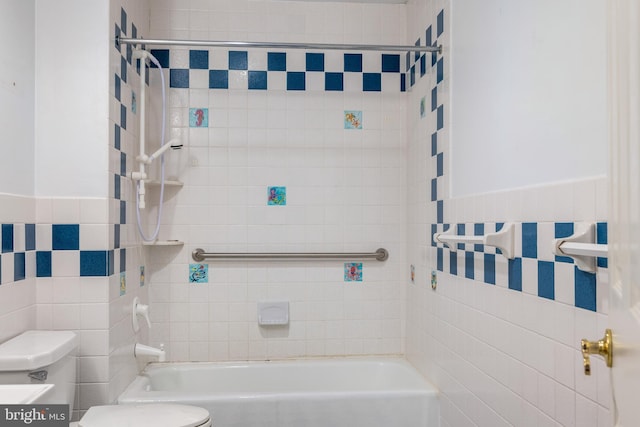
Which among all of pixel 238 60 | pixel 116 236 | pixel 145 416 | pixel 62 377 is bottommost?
pixel 145 416

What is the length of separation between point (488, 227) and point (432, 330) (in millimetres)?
789

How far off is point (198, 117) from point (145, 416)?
1554mm

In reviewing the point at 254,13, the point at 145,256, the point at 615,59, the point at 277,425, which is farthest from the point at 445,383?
the point at 254,13

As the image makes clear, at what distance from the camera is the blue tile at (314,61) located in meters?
2.76

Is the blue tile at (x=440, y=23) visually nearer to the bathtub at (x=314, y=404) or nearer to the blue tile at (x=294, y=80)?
the blue tile at (x=294, y=80)

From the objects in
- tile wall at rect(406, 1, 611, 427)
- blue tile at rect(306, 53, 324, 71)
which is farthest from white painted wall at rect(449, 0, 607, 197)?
blue tile at rect(306, 53, 324, 71)

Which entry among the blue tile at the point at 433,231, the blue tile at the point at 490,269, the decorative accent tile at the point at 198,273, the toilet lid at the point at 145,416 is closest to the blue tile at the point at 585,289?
the blue tile at the point at 490,269

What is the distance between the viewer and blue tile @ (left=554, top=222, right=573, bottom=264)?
1.21 meters

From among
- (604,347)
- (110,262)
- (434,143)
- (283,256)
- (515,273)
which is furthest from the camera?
(283,256)

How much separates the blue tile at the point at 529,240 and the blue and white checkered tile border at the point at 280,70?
5.17ft

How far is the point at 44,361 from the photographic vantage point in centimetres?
158

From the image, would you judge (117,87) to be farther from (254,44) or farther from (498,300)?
(498,300)

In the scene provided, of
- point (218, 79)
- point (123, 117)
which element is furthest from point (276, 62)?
point (123, 117)

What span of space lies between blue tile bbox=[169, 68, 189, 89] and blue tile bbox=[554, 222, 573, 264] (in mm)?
2053
